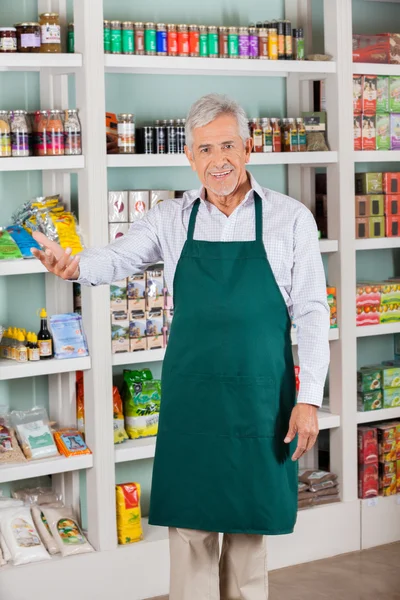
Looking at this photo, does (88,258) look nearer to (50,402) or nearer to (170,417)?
(170,417)

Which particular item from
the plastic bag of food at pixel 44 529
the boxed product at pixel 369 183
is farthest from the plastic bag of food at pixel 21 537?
the boxed product at pixel 369 183

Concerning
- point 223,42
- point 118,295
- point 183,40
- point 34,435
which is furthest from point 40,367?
point 223,42

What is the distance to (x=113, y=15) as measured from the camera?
Answer: 4.11 meters

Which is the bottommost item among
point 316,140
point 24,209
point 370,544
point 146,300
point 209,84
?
point 370,544

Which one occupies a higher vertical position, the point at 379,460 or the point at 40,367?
the point at 40,367

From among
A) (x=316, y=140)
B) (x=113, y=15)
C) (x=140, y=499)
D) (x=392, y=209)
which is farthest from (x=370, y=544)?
(x=113, y=15)

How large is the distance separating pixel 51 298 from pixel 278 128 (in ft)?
3.96

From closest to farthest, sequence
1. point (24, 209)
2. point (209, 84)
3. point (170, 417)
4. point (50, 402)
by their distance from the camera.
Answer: point (170, 417), point (24, 209), point (50, 402), point (209, 84)

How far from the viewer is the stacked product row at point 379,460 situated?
4488mm

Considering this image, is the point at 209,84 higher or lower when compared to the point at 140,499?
higher

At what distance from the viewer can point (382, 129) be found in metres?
4.43

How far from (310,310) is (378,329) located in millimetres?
1802

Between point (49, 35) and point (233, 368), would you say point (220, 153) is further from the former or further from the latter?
point (49, 35)

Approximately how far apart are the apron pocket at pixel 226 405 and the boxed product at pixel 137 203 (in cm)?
132
